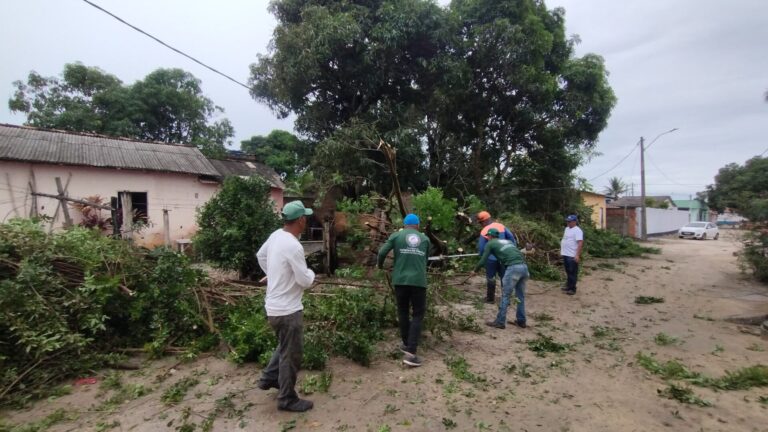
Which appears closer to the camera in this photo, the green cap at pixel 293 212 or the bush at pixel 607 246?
the green cap at pixel 293 212

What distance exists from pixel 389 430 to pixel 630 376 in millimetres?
2824

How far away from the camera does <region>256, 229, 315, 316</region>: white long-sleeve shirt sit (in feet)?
11.0

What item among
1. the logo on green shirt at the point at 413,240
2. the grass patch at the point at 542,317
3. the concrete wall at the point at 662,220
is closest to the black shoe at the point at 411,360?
the logo on green shirt at the point at 413,240

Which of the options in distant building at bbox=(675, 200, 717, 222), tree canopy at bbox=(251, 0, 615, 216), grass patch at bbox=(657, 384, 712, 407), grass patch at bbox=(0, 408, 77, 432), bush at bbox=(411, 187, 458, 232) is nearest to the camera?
grass patch at bbox=(0, 408, 77, 432)

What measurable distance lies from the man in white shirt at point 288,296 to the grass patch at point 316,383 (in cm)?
38

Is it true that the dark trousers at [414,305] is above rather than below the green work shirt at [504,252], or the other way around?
below

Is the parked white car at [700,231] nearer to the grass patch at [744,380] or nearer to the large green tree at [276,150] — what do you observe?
the large green tree at [276,150]

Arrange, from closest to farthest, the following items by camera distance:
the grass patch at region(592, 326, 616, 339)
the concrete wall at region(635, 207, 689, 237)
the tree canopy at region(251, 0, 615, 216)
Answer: the grass patch at region(592, 326, 616, 339) < the tree canopy at region(251, 0, 615, 216) < the concrete wall at region(635, 207, 689, 237)

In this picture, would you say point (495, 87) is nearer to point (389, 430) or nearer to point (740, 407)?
point (740, 407)

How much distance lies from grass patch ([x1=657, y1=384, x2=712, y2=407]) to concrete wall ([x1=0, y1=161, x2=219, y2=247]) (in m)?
13.1

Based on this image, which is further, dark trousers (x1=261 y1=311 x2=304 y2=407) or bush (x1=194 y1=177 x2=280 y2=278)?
bush (x1=194 y1=177 x2=280 y2=278)

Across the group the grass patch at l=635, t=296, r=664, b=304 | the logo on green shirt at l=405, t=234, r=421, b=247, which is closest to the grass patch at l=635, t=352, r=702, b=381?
the logo on green shirt at l=405, t=234, r=421, b=247

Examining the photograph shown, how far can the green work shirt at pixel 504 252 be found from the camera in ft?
19.8

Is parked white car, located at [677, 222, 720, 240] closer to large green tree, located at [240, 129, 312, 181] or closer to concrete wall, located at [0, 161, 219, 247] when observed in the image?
large green tree, located at [240, 129, 312, 181]
